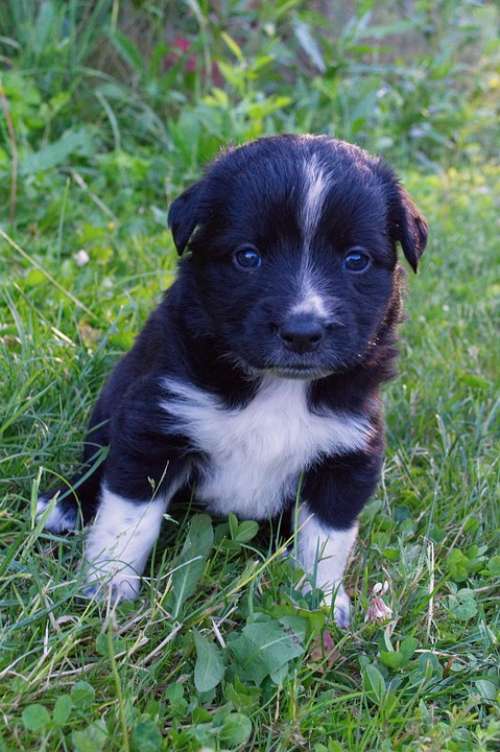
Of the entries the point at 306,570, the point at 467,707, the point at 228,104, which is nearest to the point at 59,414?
the point at 306,570

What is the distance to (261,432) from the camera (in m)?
2.69

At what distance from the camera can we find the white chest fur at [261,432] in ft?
8.80

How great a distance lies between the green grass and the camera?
214 cm

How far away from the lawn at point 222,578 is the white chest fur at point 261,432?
17 centimetres

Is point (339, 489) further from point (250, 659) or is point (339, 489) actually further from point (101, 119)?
point (101, 119)

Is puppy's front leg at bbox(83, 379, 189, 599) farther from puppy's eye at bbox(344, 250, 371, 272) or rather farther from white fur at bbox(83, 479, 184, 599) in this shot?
puppy's eye at bbox(344, 250, 371, 272)

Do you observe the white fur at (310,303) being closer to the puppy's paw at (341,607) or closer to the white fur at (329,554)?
the white fur at (329,554)

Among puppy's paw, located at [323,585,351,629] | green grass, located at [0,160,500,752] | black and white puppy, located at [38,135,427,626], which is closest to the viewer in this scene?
green grass, located at [0,160,500,752]

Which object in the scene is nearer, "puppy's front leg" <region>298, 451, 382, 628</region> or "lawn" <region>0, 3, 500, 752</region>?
"lawn" <region>0, 3, 500, 752</region>

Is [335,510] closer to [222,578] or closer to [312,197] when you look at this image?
[222,578]

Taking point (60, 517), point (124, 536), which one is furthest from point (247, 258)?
point (60, 517)

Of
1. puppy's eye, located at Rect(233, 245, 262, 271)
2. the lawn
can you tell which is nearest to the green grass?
the lawn

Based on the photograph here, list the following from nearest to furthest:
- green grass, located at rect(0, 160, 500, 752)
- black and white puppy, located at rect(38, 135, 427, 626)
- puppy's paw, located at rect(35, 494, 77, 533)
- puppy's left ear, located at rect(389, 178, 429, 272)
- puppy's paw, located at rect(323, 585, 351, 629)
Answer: green grass, located at rect(0, 160, 500, 752), black and white puppy, located at rect(38, 135, 427, 626), puppy's paw, located at rect(323, 585, 351, 629), puppy's left ear, located at rect(389, 178, 429, 272), puppy's paw, located at rect(35, 494, 77, 533)

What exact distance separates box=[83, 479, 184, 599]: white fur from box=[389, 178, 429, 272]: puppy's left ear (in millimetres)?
1054
